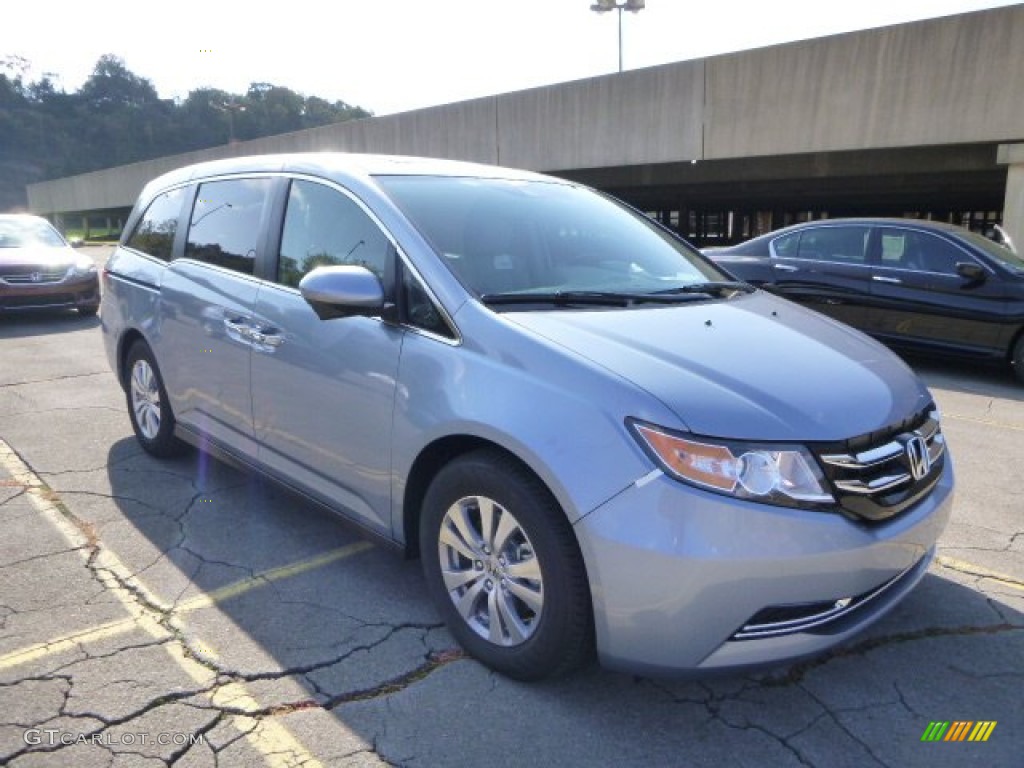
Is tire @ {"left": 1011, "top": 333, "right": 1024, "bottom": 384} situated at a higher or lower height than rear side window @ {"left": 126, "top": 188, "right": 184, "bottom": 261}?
lower

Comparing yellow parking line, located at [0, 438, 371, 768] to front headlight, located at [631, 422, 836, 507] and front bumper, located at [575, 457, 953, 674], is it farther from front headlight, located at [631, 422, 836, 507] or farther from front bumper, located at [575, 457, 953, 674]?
front headlight, located at [631, 422, 836, 507]

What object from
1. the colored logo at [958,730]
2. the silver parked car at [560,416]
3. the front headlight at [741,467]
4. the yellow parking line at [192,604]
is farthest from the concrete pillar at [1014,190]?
the yellow parking line at [192,604]

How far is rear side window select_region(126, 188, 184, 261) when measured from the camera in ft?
15.2

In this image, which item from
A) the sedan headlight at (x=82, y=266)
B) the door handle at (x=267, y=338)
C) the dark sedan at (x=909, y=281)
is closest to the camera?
the door handle at (x=267, y=338)

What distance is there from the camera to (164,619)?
3.06 metres

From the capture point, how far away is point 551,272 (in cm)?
A: 323

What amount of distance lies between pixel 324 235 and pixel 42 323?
391 inches

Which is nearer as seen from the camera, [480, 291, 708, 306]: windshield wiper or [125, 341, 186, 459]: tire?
[480, 291, 708, 306]: windshield wiper

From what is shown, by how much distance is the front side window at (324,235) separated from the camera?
3162mm

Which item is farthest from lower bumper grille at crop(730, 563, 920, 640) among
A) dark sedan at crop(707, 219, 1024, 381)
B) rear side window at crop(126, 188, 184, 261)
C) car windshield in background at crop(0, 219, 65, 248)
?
car windshield in background at crop(0, 219, 65, 248)

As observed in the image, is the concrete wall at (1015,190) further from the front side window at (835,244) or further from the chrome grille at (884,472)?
the chrome grille at (884,472)

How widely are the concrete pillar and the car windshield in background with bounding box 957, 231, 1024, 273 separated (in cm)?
713

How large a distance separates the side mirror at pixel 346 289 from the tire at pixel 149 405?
2102mm

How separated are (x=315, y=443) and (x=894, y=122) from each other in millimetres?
15403
